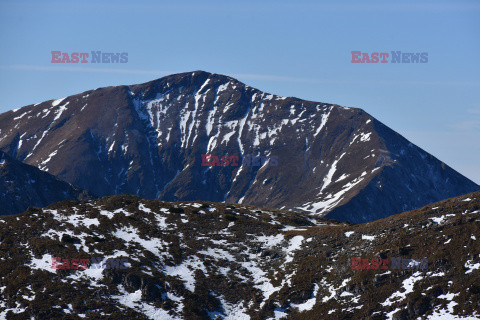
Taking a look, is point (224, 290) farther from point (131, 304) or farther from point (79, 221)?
point (79, 221)

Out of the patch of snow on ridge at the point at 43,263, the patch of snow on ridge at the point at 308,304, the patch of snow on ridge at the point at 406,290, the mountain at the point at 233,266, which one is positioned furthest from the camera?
the patch of snow on ridge at the point at 43,263

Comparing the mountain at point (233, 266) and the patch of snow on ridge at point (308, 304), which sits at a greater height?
the mountain at point (233, 266)

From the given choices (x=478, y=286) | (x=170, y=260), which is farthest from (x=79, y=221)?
(x=478, y=286)

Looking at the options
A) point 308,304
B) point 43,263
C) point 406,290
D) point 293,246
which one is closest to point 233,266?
point 293,246

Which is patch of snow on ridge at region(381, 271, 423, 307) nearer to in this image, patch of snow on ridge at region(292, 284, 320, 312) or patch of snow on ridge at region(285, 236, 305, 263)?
patch of snow on ridge at region(292, 284, 320, 312)

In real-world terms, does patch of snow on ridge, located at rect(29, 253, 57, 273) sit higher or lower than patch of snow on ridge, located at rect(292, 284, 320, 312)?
higher

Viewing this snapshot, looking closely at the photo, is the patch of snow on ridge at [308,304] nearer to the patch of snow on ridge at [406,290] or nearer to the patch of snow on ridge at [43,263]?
the patch of snow on ridge at [406,290]

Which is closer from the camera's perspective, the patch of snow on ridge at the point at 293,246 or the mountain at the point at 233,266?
the mountain at the point at 233,266

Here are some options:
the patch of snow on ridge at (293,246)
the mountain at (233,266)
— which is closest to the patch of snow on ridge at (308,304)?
the mountain at (233,266)

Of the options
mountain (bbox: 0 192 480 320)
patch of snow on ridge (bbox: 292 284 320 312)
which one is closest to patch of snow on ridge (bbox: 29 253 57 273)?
mountain (bbox: 0 192 480 320)

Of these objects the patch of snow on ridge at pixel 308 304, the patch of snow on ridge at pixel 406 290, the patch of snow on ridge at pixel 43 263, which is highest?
the patch of snow on ridge at pixel 43 263
